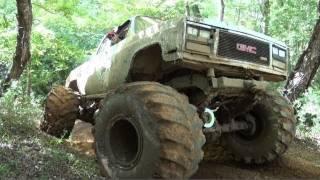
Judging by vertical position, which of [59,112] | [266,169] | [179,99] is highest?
[179,99]

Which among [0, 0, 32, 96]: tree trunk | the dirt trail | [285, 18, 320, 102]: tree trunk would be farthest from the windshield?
[285, 18, 320, 102]: tree trunk

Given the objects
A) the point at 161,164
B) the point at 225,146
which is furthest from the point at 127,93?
the point at 225,146

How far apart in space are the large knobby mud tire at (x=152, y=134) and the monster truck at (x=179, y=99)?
0.01m

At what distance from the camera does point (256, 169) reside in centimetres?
758

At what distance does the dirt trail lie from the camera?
271 inches

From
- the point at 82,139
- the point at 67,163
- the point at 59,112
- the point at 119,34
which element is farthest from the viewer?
the point at 82,139

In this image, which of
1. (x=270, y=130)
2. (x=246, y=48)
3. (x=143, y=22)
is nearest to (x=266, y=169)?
(x=270, y=130)

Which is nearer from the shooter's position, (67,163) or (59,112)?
(67,163)

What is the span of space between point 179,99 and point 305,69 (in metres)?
6.96

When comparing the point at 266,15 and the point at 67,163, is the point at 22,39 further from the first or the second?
the point at 266,15

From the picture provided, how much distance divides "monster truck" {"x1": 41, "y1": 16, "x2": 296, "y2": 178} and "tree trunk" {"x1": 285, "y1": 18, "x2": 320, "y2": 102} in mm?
3883

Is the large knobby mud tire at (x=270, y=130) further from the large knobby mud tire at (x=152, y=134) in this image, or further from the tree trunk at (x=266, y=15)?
the tree trunk at (x=266, y=15)

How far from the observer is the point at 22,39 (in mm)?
9383

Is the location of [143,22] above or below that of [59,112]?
above
